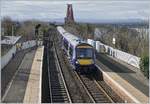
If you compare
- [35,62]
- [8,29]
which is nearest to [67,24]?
[8,29]

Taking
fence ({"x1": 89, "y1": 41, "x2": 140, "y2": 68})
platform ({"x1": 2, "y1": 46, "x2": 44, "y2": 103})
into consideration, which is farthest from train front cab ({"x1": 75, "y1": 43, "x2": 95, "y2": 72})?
fence ({"x1": 89, "y1": 41, "x2": 140, "y2": 68})

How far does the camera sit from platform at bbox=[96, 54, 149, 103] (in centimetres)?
1839

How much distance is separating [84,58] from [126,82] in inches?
189

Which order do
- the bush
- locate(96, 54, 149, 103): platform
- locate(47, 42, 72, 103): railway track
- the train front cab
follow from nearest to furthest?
locate(96, 54, 149, 103): platform, locate(47, 42, 72, 103): railway track, the bush, the train front cab

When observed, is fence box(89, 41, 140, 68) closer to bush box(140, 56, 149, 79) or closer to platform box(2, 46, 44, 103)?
bush box(140, 56, 149, 79)

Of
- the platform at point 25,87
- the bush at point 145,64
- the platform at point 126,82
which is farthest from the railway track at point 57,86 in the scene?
the bush at point 145,64

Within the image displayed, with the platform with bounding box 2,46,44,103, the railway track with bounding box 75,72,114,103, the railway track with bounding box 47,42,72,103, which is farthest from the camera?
the railway track with bounding box 47,42,72,103

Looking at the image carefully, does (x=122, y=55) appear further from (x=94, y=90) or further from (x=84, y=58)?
(x=94, y=90)

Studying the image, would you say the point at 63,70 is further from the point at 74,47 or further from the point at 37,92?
the point at 37,92

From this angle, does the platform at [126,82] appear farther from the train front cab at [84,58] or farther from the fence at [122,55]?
the train front cab at [84,58]

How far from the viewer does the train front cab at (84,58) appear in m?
26.2

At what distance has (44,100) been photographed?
61.3 feet

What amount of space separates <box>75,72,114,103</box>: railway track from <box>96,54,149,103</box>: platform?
0.70 meters

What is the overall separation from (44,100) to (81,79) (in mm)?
7378
